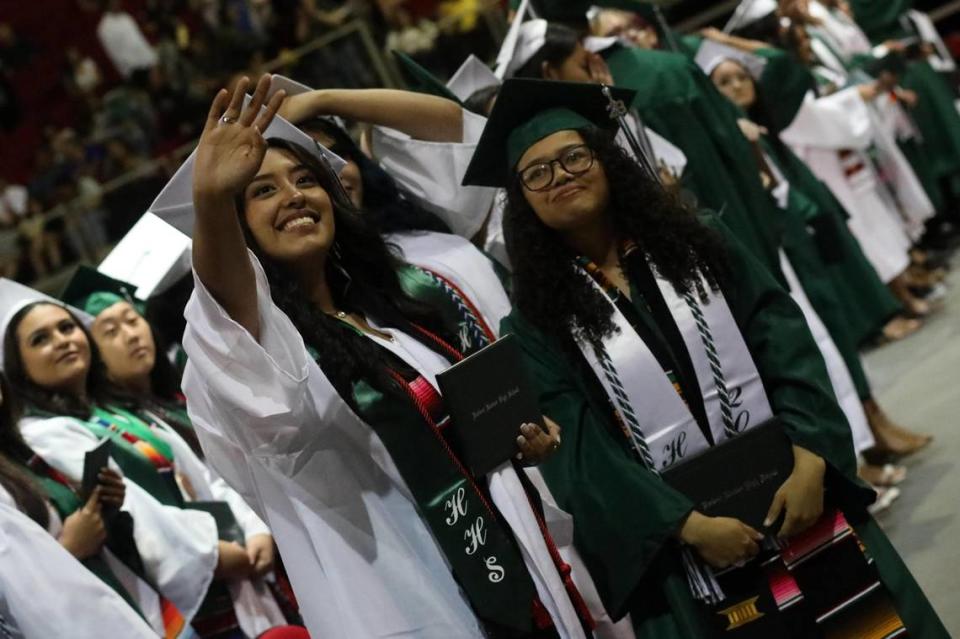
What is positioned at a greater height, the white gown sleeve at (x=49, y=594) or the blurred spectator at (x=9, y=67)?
the blurred spectator at (x=9, y=67)

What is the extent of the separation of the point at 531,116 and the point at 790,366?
792 millimetres

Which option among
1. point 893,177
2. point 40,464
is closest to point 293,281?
point 40,464

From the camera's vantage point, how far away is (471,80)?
4.16m

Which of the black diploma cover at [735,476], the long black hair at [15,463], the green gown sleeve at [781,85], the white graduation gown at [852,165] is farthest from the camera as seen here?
the white graduation gown at [852,165]

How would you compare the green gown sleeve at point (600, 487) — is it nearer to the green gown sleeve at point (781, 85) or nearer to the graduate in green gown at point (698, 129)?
the graduate in green gown at point (698, 129)

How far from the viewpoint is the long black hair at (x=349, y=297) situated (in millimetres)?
2514

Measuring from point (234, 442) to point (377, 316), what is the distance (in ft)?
1.51

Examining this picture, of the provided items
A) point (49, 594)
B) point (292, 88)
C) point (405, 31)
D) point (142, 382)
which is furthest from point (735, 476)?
point (405, 31)

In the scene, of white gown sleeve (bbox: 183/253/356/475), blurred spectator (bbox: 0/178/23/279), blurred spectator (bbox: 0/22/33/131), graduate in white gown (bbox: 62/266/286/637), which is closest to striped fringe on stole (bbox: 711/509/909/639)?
white gown sleeve (bbox: 183/253/356/475)

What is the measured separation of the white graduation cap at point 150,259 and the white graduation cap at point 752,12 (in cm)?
345

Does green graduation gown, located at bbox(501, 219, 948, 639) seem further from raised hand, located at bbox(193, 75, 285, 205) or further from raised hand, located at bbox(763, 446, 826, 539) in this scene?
raised hand, located at bbox(193, 75, 285, 205)

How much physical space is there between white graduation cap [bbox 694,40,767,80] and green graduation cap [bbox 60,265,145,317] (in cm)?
269

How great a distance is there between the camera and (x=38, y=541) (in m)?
3.30

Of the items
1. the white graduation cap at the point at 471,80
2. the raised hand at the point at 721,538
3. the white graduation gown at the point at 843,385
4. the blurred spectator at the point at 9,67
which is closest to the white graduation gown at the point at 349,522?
the raised hand at the point at 721,538
